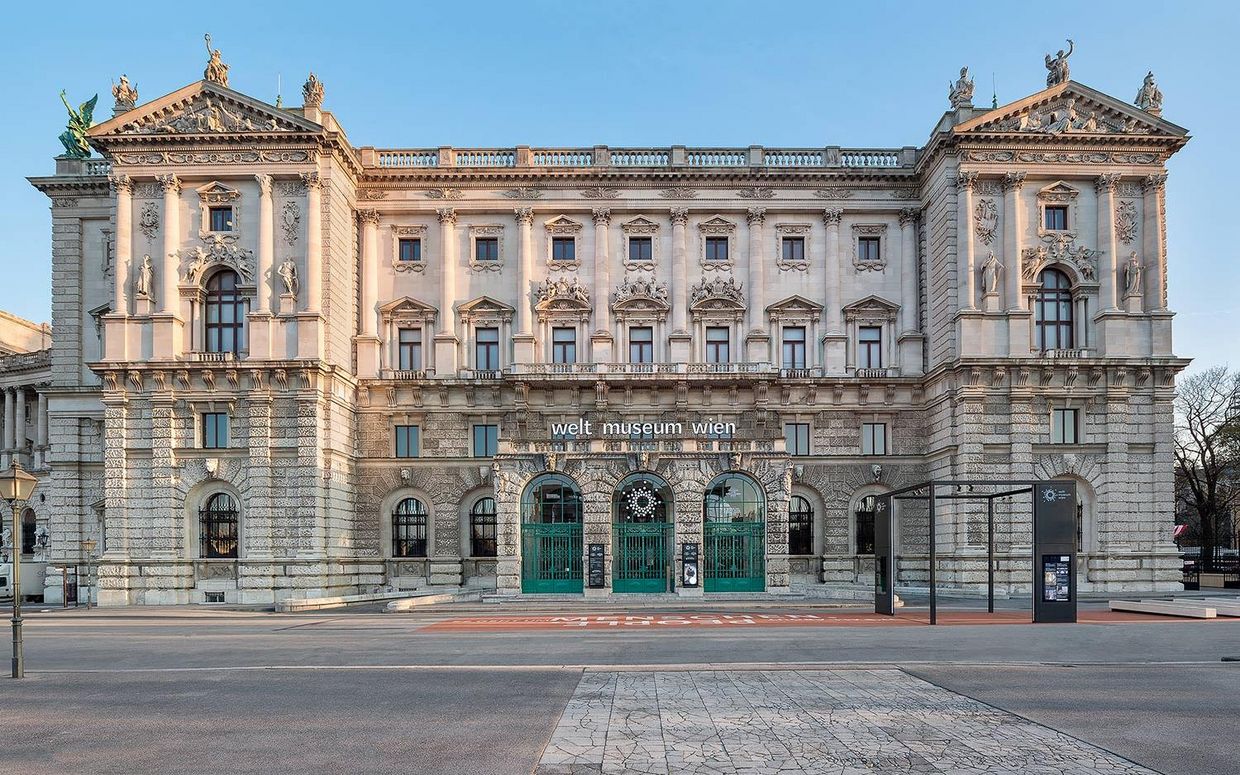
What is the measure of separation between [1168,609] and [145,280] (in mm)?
47627

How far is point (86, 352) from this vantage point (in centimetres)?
5797

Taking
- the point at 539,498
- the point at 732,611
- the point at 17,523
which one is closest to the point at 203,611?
the point at 539,498

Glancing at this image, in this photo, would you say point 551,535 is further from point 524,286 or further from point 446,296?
point 446,296

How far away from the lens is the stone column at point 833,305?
56875 mm

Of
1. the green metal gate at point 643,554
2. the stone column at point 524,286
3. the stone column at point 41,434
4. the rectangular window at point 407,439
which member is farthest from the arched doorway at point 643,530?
the stone column at point 41,434

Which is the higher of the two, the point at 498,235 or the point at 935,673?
the point at 498,235

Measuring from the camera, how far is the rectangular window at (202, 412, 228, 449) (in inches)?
2007

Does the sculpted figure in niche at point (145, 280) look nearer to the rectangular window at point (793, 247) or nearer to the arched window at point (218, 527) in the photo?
the arched window at point (218, 527)

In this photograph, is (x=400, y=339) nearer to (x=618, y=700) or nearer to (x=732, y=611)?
(x=732, y=611)

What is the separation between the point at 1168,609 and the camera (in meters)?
37.7

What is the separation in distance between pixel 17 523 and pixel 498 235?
35.1 metres

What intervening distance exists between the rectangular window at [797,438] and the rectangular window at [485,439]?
16.0 metres

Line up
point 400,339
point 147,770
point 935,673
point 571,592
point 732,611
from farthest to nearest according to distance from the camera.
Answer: point 400,339 < point 571,592 < point 732,611 < point 935,673 < point 147,770

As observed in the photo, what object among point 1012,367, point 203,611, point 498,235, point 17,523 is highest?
point 498,235
